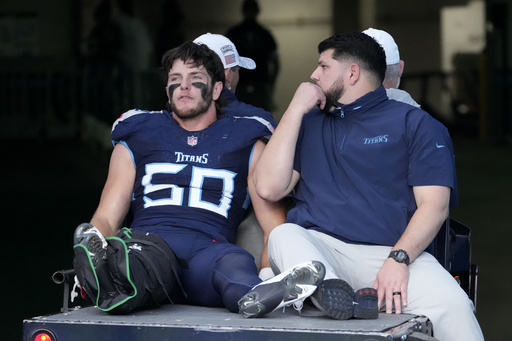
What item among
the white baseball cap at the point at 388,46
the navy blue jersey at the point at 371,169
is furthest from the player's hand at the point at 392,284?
the white baseball cap at the point at 388,46

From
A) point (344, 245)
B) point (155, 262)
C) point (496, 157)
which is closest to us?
point (155, 262)

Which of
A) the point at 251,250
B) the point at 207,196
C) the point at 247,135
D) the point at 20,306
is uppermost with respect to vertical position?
the point at 247,135

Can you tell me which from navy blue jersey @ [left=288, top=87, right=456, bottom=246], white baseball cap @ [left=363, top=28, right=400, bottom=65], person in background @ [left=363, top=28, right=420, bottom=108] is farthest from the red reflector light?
white baseball cap @ [left=363, top=28, right=400, bottom=65]

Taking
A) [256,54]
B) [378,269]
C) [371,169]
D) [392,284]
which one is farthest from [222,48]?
[256,54]

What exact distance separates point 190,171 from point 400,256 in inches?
38.6

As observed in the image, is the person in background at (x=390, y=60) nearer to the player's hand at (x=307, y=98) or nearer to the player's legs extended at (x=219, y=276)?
the player's hand at (x=307, y=98)

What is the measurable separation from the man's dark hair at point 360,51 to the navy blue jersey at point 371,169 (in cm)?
11

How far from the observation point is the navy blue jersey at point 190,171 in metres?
3.89

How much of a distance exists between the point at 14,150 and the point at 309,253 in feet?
35.7

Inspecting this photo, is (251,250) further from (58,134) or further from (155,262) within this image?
(58,134)

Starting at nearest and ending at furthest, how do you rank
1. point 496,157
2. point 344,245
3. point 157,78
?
point 344,245 < point 157,78 < point 496,157

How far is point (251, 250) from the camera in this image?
164 inches

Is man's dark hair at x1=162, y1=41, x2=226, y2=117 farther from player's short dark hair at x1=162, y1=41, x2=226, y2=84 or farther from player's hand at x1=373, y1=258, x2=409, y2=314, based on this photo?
player's hand at x1=373, y1=258, x2=409, y2=314

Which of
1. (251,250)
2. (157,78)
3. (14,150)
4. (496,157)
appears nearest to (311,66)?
(157,78)
